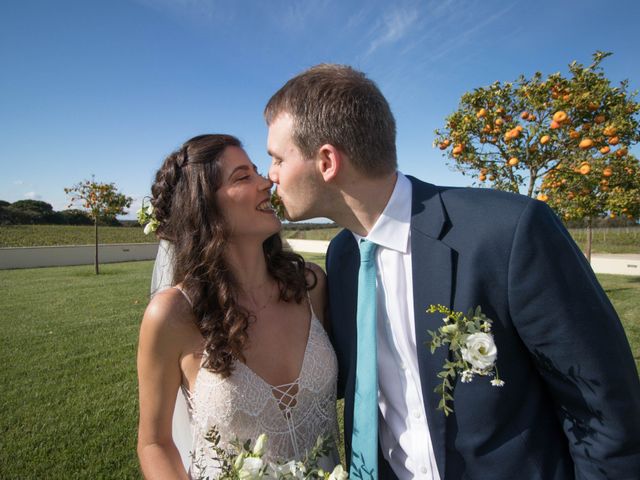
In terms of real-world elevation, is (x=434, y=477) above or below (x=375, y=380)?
below

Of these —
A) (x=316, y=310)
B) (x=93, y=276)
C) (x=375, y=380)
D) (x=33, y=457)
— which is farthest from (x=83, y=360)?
(x=93, y=276)

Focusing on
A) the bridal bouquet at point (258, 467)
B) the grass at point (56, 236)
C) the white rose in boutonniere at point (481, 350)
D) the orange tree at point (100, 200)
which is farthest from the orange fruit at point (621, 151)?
the grass at point (56, 236)

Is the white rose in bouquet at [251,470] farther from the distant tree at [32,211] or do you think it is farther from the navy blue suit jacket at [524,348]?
the distant tree at [32,211]

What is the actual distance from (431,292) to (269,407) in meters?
1.25

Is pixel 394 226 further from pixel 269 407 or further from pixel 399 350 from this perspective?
pixel 269 407

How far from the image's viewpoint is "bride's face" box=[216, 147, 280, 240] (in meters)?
2.53

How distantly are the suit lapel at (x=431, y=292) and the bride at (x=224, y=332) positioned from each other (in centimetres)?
86

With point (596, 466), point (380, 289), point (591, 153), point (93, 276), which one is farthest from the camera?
point (93, 276)

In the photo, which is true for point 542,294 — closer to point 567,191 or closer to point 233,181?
point 233,181

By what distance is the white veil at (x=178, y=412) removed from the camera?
2.67 m

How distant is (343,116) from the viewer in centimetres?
194

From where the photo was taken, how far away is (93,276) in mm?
19797

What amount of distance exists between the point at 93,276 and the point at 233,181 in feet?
67.4

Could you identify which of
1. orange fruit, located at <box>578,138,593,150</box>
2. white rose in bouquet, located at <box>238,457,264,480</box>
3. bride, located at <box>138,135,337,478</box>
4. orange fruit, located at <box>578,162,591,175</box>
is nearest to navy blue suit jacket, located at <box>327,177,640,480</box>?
white rose in bouquet, located at <box>238,457,264,480</box>
